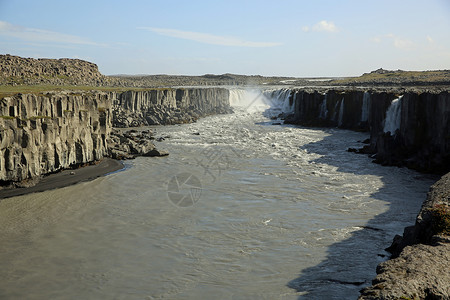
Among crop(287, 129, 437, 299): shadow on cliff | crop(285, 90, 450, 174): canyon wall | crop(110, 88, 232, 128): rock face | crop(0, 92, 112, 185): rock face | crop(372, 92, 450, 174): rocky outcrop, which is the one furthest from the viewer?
crop(110, 88, 232, 128): rock face

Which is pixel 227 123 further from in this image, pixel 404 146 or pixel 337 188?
pixel 337 188

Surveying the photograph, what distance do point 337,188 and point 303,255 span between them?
12.3 metres

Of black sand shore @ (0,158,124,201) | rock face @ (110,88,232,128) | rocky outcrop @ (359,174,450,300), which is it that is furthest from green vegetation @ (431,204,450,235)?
rock face @ (110,88,232,128)

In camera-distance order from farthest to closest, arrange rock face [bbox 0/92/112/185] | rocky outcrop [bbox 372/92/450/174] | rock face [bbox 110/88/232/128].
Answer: rock face [bbox 110/88/232/128] < rocky outcrop [bbox 372/92/450/174] < rock face [bbox 0/92/112/185]

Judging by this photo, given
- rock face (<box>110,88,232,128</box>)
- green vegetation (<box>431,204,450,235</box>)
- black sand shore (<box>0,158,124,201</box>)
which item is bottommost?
black sand shore (<box>0,158,124,201</box>)

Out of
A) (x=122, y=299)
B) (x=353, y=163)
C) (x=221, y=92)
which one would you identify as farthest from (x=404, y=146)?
(x=221, y=92)

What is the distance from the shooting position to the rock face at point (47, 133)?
94.8ft

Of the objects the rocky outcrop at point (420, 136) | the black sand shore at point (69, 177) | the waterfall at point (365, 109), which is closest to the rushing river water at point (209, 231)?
the black sand shore at point (69, 177)

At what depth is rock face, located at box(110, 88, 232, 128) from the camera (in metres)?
71.4

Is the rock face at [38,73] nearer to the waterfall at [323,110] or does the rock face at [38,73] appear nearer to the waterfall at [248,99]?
the waterfall at [248,99]

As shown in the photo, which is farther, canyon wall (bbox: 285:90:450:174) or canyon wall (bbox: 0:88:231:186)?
canyon wall (bbox: 285:90:450:174)

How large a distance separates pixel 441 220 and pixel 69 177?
26282 millimetres

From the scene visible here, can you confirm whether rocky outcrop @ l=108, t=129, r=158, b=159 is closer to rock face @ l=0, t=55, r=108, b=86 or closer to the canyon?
the canyon

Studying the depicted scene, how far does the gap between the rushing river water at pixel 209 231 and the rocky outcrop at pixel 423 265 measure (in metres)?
2.88
